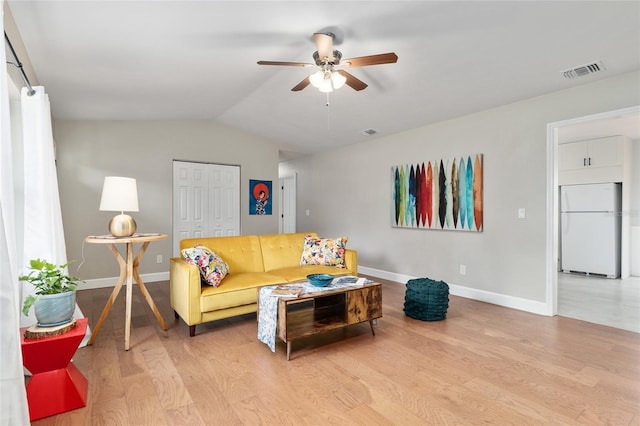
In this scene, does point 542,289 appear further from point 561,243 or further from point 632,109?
point 561,243

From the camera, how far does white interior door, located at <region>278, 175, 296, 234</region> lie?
7.85 meters

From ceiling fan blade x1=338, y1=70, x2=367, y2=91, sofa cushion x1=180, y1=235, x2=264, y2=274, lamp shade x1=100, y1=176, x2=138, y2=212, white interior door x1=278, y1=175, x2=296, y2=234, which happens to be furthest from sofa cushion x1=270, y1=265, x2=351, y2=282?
white interior door x1=278, y1=175, x2=296, y2=234

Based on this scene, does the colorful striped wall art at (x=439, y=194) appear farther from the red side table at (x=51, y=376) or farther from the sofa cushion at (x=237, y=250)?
the red side table at (x=51, y=376)

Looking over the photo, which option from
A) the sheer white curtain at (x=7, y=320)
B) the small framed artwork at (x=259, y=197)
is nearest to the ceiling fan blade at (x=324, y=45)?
the sheer white curtain at (x=7, y=320)

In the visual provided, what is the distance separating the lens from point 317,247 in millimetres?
4078

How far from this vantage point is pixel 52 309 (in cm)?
199

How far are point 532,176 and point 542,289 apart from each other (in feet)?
4.11

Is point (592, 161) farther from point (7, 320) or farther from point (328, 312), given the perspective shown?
point (7, 320)

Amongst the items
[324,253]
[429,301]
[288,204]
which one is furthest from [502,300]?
[288,204]

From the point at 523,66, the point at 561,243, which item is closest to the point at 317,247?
the point at 523,66

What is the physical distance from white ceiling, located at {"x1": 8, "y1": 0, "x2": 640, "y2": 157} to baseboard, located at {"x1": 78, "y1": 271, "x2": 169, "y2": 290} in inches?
93.5

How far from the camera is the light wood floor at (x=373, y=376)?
1.86m

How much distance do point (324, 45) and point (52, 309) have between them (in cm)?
255

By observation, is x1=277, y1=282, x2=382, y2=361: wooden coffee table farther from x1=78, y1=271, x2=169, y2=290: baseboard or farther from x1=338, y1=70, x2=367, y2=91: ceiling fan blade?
x1=78, y1=271, x2=169, y2=290: baseboard
